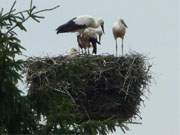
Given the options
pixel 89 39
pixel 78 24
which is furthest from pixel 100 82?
pixel 78 24

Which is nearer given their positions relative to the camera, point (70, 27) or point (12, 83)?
point (12, 83)

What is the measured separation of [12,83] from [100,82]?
410cm

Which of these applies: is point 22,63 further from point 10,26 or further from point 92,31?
point 92,31

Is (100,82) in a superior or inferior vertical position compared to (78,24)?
inferior

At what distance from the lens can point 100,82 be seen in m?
10.3

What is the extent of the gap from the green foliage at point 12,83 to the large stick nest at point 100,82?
10.8ft

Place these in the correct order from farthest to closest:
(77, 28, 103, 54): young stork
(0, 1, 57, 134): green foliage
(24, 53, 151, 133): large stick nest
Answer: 1. (77, 28, 103, 54): young stork
2. (24, 53, 151, 133): large stick nest
3. (0, 1, 57, 134): green foliage

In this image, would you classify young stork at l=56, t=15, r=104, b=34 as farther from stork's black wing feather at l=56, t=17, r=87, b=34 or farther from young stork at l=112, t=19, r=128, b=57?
young stork at l=112, t=19, r=128, b=57

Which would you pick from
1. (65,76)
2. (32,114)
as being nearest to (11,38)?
(32,114)

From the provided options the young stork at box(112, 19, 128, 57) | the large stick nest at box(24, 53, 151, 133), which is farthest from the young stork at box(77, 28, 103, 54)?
the large stick nest at box(24, 53, 151, 133)

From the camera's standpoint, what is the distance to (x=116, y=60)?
10.5 metres

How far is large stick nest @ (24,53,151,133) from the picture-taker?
10094mm

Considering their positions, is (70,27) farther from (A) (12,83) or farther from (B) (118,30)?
(A) (12,83)

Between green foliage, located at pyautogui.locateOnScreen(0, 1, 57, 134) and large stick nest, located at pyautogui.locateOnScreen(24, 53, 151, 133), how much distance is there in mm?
3282
